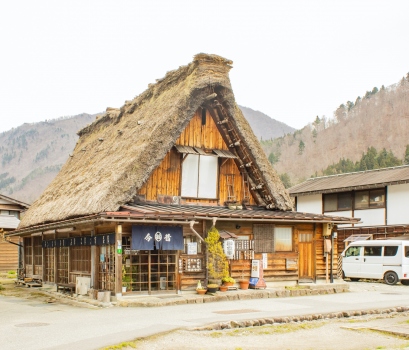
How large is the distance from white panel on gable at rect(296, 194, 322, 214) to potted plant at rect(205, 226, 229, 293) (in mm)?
15817

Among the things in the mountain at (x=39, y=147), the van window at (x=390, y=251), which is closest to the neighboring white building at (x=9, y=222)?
the van window at (x=390, y=251)

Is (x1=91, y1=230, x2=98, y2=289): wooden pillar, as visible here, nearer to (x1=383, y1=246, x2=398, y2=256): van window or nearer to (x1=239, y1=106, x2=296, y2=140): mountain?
(x1=383, y1=246, x2=398, y2=256): van window

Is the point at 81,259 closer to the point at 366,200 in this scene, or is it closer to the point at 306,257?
the point at 306,257

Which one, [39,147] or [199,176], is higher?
A: [39,147]

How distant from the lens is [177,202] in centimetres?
1978

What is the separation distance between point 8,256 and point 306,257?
70.4 feet

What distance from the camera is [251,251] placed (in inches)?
780

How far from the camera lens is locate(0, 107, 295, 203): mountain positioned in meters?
143

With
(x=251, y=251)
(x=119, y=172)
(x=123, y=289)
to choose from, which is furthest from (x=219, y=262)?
(x=119, y=172)

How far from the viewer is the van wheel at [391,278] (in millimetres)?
23255

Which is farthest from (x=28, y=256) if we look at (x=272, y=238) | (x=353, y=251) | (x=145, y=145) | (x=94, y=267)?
(x=353, y=251)

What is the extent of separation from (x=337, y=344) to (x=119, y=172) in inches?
398

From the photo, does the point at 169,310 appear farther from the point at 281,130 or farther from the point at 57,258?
the point at 281,130

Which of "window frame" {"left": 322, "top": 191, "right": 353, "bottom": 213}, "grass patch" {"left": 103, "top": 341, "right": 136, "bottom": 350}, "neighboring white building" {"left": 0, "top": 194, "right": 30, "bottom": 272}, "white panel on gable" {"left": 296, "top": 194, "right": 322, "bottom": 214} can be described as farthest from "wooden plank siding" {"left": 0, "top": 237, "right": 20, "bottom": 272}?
"grass patch" {"left": 103, "top": 341, "right": 136, "bottom": 350}
